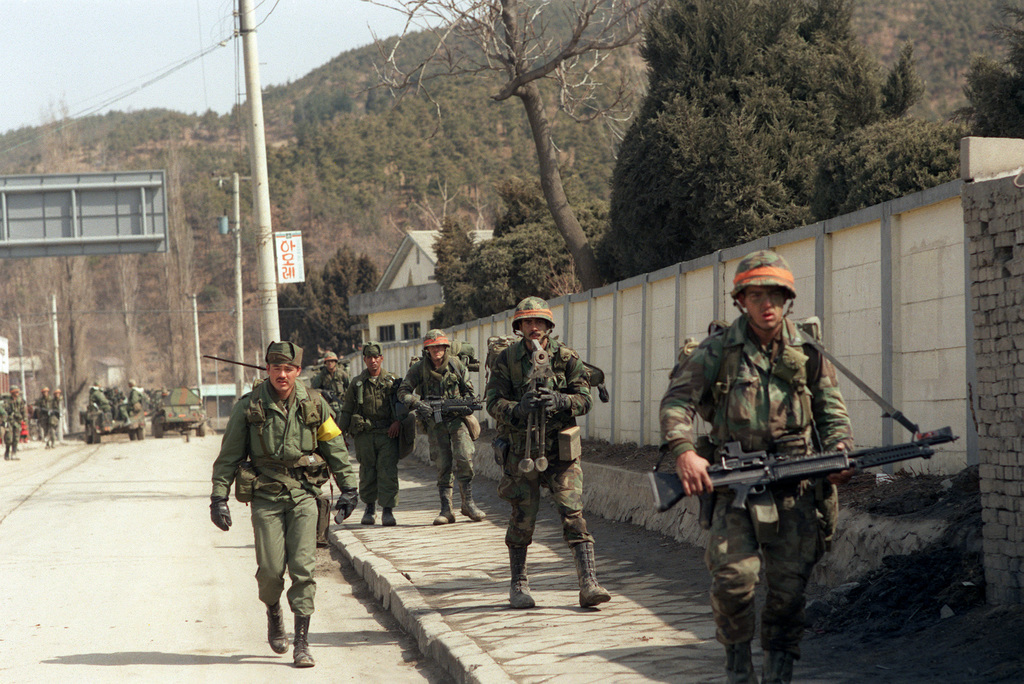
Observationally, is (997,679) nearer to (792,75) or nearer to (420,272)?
(792,75)

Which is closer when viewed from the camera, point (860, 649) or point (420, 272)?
point (860, 649)

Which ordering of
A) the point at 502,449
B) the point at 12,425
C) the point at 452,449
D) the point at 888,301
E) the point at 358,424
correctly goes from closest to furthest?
the point at 502,449 < the point at 888,301 < the point at 358,424 < the point at 452,449 < the point at 12,425

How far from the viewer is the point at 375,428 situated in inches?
455

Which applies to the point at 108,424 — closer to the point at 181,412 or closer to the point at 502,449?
the point at 181,412

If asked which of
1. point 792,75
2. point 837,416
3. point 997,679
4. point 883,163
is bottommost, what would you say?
point 997,679

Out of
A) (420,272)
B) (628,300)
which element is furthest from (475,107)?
(628,300)

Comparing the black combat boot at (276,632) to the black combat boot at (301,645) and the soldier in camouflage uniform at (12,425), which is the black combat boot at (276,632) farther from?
the soldier in camouflage uniform at (12,425)

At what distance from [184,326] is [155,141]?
72038 mm

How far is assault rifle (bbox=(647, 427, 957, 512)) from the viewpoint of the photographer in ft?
14.5

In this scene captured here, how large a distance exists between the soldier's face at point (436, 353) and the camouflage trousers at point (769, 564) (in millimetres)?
7056

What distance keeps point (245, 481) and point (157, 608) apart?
2398mm

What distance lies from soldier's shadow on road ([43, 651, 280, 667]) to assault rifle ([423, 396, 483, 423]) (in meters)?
4.86

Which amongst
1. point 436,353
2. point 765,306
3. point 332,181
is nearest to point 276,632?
point 765,306

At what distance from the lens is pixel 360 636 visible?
7355 mm
